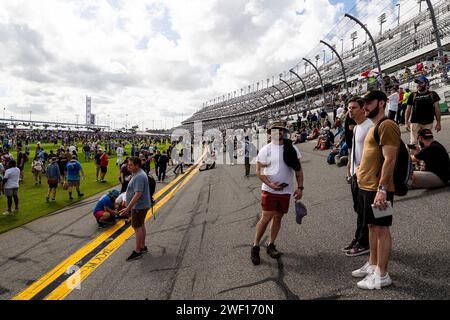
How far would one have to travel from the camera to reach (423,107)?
21.0ft

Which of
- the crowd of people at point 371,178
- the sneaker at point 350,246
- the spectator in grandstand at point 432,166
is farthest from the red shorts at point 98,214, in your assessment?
the spectator in grandstand at point 432,166

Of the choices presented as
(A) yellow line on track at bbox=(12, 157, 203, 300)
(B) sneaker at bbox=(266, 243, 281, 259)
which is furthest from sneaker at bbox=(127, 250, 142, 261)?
(B) sneaker at bbox=(266, 243, 281, 259)

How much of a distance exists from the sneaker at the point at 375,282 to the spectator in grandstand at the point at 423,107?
183 inches

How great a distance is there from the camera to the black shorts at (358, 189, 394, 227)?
2762 millimetres

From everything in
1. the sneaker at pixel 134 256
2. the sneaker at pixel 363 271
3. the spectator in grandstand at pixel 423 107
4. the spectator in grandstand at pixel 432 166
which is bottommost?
the sneaker at pixel 134 256

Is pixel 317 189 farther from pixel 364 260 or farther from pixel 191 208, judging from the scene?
pixel 364 260

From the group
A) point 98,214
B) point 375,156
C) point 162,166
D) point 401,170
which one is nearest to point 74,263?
point 98,214

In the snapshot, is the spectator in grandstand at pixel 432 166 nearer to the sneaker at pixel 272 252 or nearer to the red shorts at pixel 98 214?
the sneaker at pixel 272 252

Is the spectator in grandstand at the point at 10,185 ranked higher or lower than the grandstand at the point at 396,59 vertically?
lower

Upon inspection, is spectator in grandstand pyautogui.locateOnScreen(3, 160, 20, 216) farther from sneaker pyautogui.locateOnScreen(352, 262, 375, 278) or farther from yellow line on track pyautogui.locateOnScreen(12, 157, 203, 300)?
sneaker pyautogui.locateOnScreen(352, 262, 375, 278)

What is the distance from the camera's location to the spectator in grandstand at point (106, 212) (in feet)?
23.9

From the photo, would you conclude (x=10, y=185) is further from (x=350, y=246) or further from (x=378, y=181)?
(x=378, y=181)
